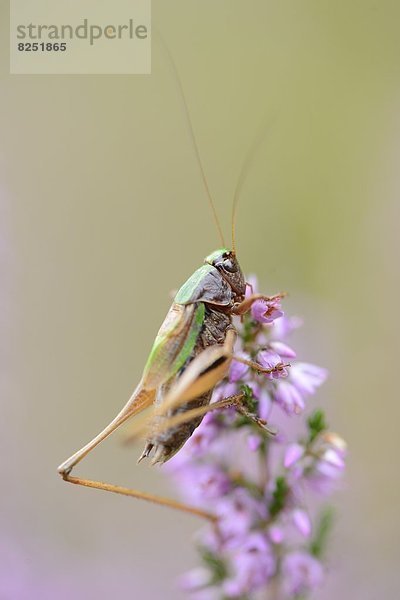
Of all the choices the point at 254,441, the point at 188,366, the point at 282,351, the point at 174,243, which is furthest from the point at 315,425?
the point at 174,243

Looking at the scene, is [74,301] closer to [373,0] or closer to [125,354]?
[125,354]

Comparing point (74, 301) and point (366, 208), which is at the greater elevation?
point (366, 208)

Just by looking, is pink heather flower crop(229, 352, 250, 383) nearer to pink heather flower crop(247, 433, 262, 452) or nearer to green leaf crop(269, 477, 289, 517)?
pink heather flower crop(247, 433, 262, 452)

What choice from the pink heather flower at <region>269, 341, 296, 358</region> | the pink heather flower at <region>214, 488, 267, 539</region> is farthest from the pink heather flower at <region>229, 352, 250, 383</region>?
the pink heather flower at <region>214, 488, 267, 539</region>

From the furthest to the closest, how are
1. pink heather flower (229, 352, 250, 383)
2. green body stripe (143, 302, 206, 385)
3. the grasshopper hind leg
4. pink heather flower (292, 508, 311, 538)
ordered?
pink heather flower (292, 508, 311, 538) < pink heather flower (229, 352, 250, 383) < green body stripe (143, 302, 206, 385) < the grasshopper hind leg

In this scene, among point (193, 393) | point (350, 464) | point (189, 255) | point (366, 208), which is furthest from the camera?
point (189, 255)

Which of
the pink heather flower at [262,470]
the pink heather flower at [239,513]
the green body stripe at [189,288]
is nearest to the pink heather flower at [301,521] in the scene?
the pink heather flower at [262,470]

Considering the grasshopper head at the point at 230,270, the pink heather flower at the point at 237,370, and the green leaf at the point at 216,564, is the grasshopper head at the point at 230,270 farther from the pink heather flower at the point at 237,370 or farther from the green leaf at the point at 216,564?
the green leaf at the point at 216,564

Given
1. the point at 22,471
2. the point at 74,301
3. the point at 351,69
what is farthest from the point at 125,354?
the point at 351,69

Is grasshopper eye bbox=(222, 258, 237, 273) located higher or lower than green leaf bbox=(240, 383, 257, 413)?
higher
